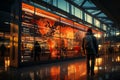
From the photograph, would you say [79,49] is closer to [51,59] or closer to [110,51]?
[51,59]

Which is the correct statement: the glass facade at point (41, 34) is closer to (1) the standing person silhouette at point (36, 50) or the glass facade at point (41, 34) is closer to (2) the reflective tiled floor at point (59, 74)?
(1) the standing person silhouette at point (36, 50)

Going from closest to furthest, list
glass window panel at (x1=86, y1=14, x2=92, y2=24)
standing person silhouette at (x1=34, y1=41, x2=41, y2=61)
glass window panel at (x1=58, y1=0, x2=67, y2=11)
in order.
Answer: standing person silhouette at (x1=34, y1=41, x2=41, y2=61), glass window panel at (x1=58, y1=0, x2=67, y2=11), glass window panel at (x1=86, y1=14, x2=92, y2=24)

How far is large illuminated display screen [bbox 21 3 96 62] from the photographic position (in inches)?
667

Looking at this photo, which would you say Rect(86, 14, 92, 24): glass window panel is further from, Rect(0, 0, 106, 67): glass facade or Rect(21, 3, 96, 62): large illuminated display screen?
Rect(21, 3, 96, 62): large illuminated display screen

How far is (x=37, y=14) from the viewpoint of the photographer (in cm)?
1894

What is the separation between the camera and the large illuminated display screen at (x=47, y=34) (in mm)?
16953

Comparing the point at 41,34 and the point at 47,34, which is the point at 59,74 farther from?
the point at 47,34

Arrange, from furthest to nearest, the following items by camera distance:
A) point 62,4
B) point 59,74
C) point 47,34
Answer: point 62,4, point 47,34, point 59,74

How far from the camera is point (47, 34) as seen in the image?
19984 mm

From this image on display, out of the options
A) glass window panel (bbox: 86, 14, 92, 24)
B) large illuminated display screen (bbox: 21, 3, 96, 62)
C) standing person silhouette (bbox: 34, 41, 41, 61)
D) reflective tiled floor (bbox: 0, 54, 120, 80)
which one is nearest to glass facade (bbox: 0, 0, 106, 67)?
large illuminated display screen (bbox: 21, 3, 96, 62)

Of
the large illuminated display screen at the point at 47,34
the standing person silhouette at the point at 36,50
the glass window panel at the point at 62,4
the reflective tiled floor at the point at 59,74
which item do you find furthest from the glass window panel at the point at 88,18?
the reflective tiled floor at the point at 59,74

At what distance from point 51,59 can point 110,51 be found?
2985 cm

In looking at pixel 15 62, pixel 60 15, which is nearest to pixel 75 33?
pixel 60 15

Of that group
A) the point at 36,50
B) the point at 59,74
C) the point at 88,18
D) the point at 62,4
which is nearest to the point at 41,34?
the point at 36,50
